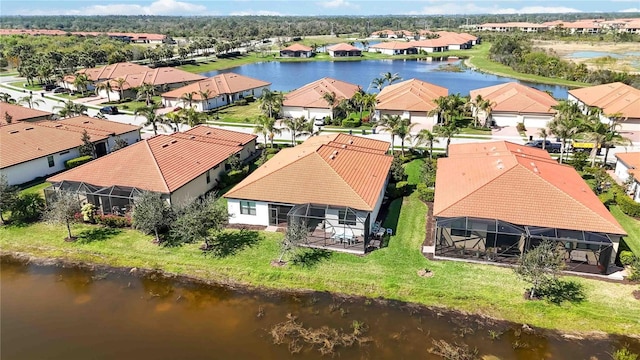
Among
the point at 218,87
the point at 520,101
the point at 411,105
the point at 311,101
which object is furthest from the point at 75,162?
the point at 520,101

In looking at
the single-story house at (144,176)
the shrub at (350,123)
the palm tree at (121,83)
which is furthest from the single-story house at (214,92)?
the single-story house at (144,176)

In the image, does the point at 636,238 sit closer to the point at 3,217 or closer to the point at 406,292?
the point at 406,292

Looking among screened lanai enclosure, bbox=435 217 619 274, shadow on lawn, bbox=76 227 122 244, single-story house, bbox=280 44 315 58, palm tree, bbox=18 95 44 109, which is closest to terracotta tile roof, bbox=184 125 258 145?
shadow on lawn, bbox=76 227 122 244

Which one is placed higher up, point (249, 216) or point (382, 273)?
point (249, 216)

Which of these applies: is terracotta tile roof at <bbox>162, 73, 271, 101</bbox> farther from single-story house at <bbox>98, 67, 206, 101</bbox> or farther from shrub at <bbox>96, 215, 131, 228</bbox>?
shrub at <bbox>96, 215, 131, 228</bbox>

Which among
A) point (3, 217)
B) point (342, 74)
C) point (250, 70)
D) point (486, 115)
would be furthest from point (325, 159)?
point (250, 70)

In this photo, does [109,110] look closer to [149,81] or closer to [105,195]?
[149,81]

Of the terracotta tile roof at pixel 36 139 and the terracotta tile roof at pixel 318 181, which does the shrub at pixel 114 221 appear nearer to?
the terracotta tile roof at pixel 318 181
